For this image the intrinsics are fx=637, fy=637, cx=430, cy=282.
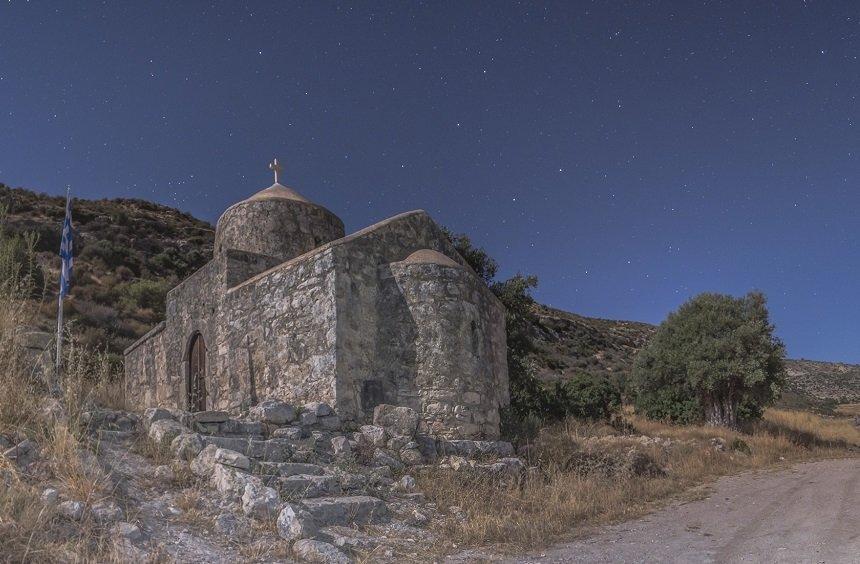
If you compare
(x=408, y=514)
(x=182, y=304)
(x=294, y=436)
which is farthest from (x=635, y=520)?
(x=182, y=304)

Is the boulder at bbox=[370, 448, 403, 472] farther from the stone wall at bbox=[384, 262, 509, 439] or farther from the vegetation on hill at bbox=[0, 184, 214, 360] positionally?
the vegetation on hill at bbox=[0, 184, 214, 360]

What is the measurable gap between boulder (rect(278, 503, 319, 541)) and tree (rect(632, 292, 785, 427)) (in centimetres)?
1557

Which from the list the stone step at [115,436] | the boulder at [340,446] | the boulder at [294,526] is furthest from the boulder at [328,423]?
the boulder at [294,526]

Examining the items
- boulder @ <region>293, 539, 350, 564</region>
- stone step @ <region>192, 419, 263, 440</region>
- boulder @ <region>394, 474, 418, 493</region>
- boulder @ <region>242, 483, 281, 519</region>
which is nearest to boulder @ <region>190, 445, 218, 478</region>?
boulder @ <region>242, 483, 281, 519</region>

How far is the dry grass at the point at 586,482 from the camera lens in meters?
6.73

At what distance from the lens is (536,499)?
314 inches

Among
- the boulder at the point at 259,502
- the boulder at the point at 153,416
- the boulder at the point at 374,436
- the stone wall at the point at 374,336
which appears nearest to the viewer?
the boulder at the point at 259,502

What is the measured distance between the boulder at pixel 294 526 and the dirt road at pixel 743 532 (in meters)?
1.85

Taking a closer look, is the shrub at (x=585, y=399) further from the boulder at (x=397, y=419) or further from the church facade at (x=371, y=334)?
the boulder at (x=397, y=419)

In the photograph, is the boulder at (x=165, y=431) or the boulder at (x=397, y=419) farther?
the boulder at (x=397, y=419)

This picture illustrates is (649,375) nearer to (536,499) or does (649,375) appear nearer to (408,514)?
(536,499)

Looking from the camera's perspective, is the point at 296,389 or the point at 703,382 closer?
the point at 296,389

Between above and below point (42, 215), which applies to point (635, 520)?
below

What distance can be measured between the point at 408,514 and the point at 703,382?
1427cm
